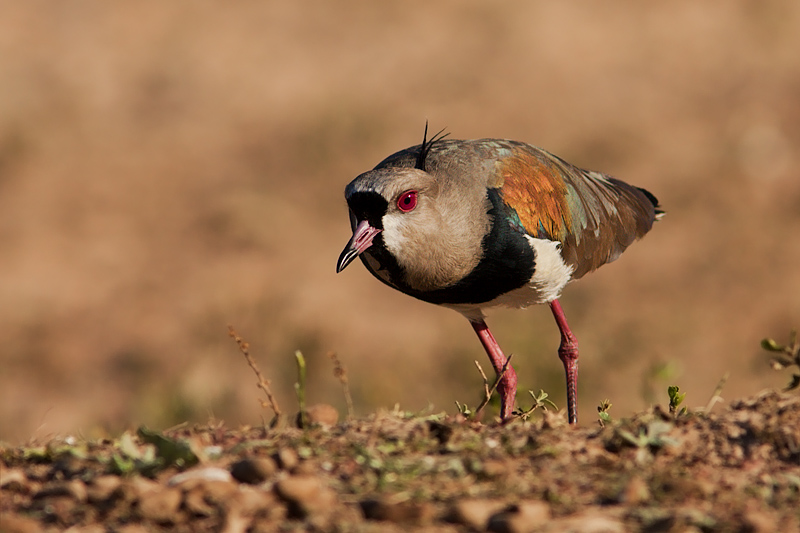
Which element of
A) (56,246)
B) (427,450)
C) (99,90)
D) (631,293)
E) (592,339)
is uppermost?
(99,90)

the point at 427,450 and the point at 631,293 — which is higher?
the point at 631,293

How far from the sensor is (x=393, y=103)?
1425cm

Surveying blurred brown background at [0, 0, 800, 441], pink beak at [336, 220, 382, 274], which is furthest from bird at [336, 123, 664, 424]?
blurred brown background at [0, 0, 800, 441]

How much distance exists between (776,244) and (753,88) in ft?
13.4

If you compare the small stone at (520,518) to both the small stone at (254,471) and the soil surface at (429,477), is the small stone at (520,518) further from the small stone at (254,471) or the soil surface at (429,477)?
the small stone at (254,471)

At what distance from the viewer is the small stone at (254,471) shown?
3281mm

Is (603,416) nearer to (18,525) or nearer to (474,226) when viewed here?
(474,226)

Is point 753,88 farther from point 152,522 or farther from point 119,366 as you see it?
point 152,522

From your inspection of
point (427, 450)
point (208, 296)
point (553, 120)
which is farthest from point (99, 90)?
point (427, 450)

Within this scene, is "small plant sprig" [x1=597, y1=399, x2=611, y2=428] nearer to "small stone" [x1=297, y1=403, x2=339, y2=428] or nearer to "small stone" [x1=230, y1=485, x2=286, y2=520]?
"small stone" [x1=297, y1=403, x2=339, y2=428]

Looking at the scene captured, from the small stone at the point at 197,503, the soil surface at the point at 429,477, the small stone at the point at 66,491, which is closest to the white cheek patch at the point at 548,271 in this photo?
the soil surface at the point at 429,477

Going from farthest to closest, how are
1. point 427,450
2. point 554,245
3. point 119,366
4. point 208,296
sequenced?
point 208,296 < point 119,366 < point 554,245 < point 427,450

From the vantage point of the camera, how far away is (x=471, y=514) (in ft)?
9.71

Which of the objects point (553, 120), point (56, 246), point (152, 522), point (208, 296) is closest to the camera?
point (152, 522)
